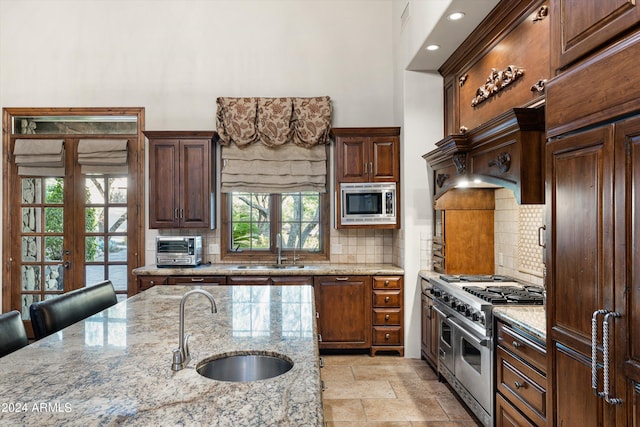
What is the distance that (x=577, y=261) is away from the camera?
143 centimetres

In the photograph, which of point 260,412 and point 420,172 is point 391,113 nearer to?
point 420,172

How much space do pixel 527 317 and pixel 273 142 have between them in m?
3.26

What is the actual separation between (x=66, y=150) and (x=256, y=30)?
8.87 feet

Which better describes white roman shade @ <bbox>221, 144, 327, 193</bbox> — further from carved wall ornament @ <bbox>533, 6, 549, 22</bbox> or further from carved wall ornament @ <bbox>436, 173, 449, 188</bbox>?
carved wall ornament @ <bbox>533, 6, 549, 22</bbox>

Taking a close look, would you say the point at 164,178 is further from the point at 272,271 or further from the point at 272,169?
the point at 272,271

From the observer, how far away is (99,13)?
4.82 m

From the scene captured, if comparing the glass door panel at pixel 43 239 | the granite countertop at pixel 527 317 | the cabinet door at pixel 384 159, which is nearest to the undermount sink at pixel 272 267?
the cabinet door at pixel 384 159

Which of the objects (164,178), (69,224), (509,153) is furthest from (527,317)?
(69,224)

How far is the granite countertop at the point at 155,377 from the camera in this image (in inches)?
43.8

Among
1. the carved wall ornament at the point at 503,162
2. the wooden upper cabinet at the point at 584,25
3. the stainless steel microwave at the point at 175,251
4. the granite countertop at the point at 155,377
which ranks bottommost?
the granite countertop at the point at 155,377

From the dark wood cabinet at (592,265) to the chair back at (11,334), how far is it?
2277mm

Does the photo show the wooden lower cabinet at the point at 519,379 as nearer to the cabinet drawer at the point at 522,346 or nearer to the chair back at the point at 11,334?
the cabinet drawer at the point at 522,346

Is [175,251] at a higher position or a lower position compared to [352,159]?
lower

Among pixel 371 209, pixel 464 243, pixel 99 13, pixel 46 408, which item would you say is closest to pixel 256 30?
pixel 99 13
